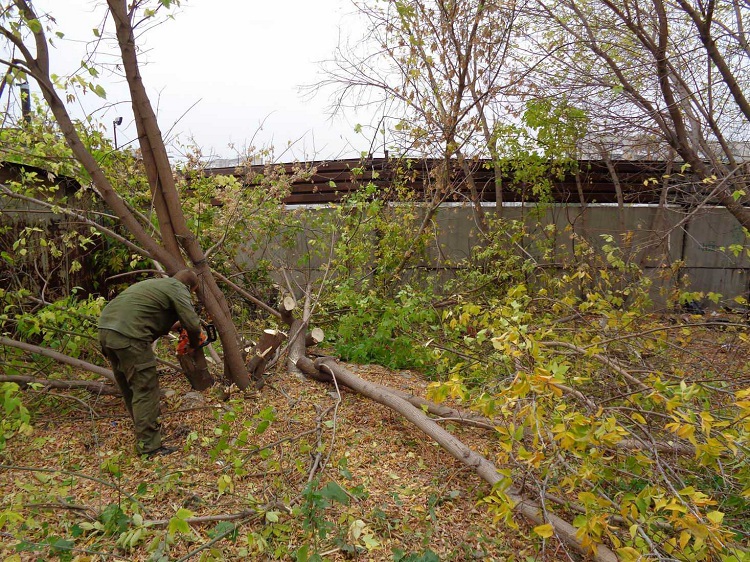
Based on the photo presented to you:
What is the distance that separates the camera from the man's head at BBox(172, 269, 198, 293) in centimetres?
424

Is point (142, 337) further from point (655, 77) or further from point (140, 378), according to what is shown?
point (655, 77)

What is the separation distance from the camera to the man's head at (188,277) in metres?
4.24

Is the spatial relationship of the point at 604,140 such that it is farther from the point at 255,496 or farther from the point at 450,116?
the point at 255,496

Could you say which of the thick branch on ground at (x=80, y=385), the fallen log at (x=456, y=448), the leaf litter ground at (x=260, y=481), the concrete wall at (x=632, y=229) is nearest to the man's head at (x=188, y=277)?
the leaf litter ground at (x=260, y=481)

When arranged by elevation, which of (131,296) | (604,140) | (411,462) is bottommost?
(411,462)

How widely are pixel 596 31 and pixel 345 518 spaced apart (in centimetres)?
565

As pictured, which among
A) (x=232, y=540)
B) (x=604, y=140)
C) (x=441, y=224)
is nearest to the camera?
(x=232, y=540)

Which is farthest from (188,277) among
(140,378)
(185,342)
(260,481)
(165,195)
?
(260,481)

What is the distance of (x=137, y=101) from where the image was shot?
4039 millimetres

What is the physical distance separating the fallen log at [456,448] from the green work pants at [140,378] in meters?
1.59

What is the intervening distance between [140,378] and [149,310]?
51 centimetres

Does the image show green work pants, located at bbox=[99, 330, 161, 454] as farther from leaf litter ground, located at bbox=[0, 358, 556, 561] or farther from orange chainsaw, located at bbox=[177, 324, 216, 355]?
orange chainsaw, located at bbox=[177, 324, 216, 355]

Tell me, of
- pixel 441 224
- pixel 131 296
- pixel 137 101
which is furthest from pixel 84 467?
pixel 441 224

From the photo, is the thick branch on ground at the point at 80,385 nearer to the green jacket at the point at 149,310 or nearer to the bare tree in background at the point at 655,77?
the green jacket at the point at 149,310
